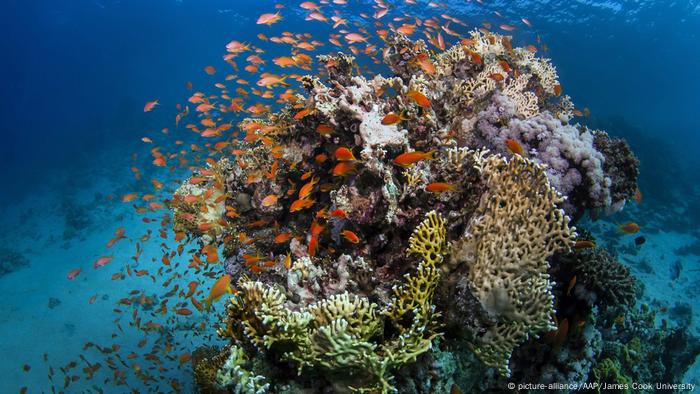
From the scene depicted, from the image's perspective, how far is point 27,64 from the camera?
293 ft

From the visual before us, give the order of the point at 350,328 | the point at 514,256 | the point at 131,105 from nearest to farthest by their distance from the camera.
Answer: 1. the point at 350,328
2. the point at 514,256
3. the point at 131,105

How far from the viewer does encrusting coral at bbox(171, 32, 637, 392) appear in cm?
339

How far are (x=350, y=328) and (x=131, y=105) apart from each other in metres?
57.8

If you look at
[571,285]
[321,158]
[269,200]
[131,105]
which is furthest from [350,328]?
[131,105]

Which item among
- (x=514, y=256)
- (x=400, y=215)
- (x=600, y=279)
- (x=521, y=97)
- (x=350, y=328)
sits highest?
(x=521, y=97)

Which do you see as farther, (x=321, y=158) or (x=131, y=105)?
(x=131, y=105)

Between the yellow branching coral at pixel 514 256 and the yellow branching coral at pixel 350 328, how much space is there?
1.64 ft

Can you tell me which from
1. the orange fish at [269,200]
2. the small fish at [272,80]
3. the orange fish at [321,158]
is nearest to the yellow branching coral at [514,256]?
the orange fish at [321,158]

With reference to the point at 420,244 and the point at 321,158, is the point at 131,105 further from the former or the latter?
the point at 420,244

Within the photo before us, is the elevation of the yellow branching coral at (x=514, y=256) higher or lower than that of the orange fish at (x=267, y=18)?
lower

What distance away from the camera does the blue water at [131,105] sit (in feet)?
55.0

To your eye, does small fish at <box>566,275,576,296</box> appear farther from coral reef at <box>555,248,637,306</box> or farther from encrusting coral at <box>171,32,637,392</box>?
encrusting coral at <box>171,32,637,392</box>

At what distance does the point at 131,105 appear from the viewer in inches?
1950

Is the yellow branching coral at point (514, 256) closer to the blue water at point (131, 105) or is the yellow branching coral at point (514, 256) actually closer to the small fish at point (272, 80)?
the small fish at point (272, 80)
